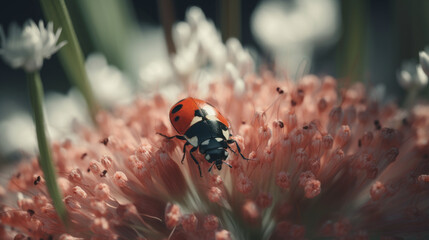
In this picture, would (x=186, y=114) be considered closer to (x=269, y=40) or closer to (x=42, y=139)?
(x=42, y=139)

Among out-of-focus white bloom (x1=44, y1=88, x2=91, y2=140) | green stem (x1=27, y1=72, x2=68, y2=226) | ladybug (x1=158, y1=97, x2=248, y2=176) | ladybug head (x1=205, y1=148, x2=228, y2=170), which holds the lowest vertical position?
green stem (x1=27, y1=72, x2=68, y2=226)

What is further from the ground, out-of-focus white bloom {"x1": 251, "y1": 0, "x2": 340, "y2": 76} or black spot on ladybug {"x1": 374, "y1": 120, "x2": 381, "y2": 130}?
out-of-focus white bloom {"x1": 251, "y1": 0, "x2": 340, "y2": 76}

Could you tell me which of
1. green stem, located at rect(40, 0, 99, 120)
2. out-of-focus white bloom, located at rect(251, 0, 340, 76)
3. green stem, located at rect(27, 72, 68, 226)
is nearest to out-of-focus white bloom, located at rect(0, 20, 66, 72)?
green stem, located at rect(27, 72, 68, 226)

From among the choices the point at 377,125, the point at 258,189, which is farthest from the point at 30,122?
the point at 377,125

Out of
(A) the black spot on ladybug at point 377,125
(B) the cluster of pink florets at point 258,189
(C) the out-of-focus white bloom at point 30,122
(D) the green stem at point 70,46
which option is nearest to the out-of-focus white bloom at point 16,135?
(C) the out-of-focus white bloom at point 30,122

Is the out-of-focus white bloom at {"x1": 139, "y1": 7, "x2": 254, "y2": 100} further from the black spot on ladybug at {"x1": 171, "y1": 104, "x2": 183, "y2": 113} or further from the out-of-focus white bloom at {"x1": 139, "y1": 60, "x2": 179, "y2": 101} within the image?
the black spot on ladybug at {"x1": 171, "y1": 104, "x2": 183, "y2": 113}

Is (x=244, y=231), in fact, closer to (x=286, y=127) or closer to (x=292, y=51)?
(x=286, y=127)
